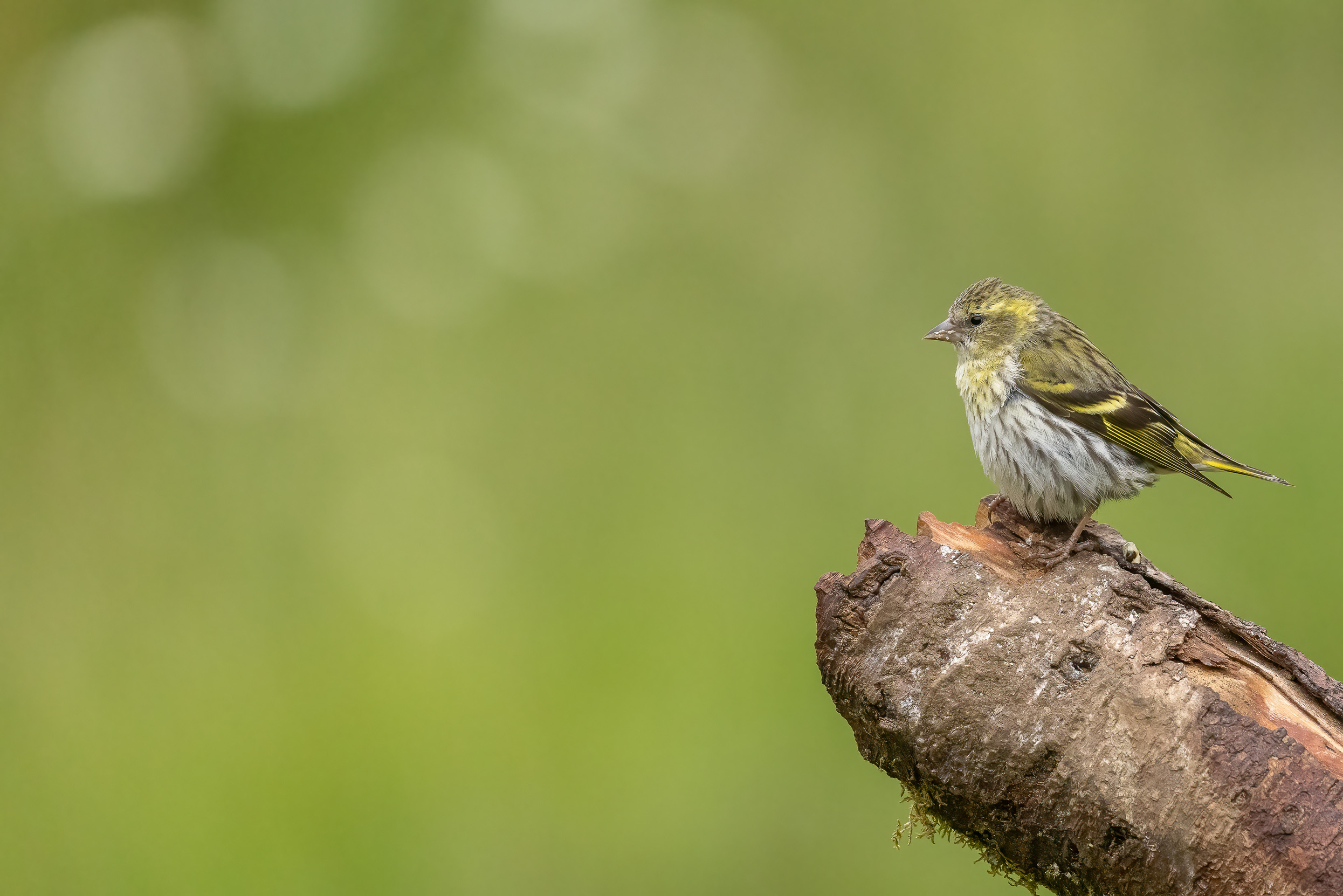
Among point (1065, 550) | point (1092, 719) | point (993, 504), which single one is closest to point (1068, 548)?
point (1065, 550)

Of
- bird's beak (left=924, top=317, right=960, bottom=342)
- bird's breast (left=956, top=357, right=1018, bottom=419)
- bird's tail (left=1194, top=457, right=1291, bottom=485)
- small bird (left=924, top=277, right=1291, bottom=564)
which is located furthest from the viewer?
bird's beak (left=924, top=317, right=960, bottom=342)

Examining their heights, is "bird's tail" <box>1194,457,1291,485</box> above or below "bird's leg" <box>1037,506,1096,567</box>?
above

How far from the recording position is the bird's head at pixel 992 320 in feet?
9.03

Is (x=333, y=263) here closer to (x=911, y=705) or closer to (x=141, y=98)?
(x=141, y=98)

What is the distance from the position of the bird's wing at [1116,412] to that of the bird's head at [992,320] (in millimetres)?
129

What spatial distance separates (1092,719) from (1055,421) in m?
0.99

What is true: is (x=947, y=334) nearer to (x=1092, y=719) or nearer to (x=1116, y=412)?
(x=1116, y=412)

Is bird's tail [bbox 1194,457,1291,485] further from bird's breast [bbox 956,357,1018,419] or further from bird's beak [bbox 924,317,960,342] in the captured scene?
bird's beak [bbox 924,317,960,342]

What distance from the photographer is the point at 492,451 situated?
193 inches

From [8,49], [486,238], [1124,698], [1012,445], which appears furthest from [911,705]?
[8,49]

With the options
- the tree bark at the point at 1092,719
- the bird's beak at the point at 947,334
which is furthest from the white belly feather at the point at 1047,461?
the tree bark at the point at 1092,719

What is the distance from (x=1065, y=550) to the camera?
190 centimetres

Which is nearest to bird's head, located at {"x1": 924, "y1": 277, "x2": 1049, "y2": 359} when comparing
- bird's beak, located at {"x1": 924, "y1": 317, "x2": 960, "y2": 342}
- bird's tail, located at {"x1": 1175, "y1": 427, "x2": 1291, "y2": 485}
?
bird's beak, located at {"x1": 924, "y1": 317, "x2": 960, "y2": 342}

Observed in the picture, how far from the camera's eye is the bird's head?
9.03 ft
